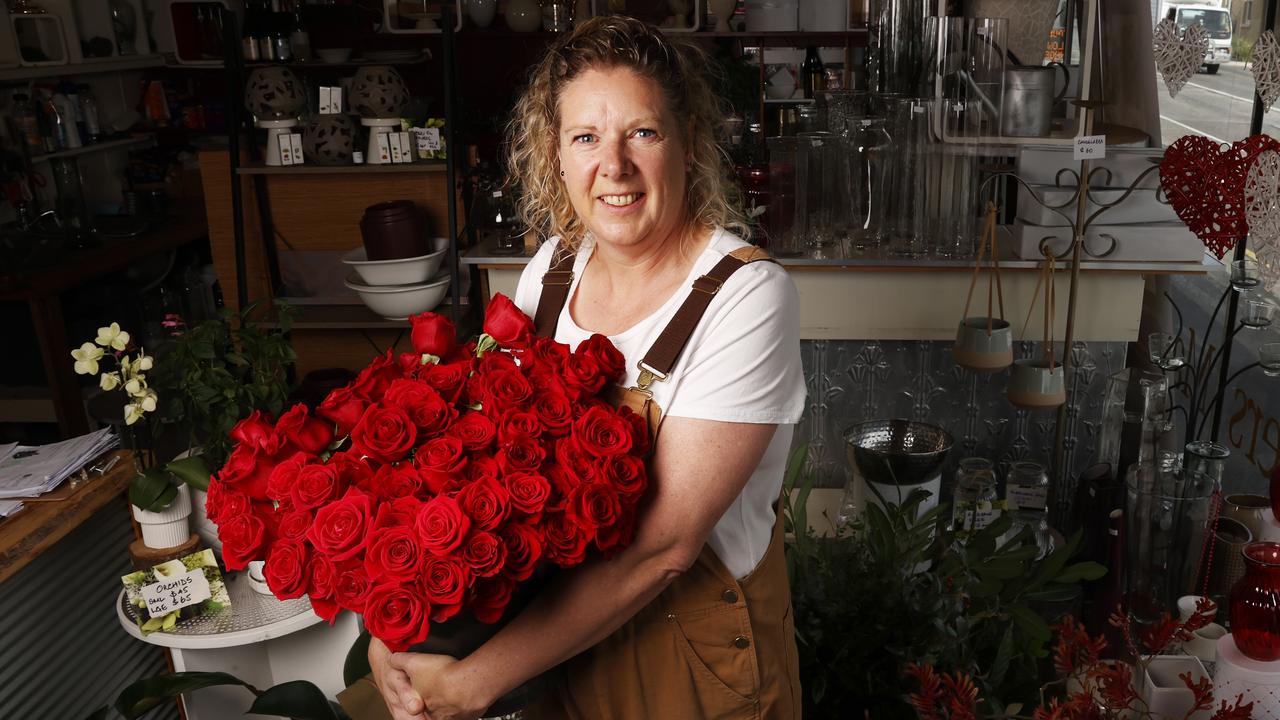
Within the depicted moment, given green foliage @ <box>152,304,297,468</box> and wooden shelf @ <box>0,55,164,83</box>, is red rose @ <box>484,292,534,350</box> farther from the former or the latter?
wooden shelf @ <box>0,55,164,83</box>

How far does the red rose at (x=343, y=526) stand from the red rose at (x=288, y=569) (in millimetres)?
27

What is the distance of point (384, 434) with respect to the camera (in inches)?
38.8

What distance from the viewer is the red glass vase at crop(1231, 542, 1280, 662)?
46.9 inches

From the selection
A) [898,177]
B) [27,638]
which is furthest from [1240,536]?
[27,638]

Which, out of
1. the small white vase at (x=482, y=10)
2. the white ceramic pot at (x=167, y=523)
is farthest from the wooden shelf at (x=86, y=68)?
the white ceramic pot at (x=167, y=523)

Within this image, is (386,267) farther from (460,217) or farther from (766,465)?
(766,465)

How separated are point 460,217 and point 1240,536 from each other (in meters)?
2.52

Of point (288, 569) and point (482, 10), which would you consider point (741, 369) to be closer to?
point (288, 569)

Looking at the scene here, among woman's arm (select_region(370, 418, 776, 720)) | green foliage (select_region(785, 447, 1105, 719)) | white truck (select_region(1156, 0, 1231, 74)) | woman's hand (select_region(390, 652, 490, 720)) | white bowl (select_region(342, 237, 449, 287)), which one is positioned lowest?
green foliage (select_region(785, 447, 1105, 719))

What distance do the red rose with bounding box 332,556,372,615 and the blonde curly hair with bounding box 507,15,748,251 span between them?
0.57 meters

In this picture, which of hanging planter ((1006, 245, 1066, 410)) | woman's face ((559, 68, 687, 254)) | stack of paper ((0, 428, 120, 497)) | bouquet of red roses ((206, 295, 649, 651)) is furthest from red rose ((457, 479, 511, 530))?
hanging planter ((1006, 245, 1066, 410))

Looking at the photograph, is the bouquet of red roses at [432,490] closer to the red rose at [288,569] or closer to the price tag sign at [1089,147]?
the red rose at [288,569]

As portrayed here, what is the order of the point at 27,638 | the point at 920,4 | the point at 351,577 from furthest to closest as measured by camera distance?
the point at 920,4 → the point at 27,638 → the point at 351,577

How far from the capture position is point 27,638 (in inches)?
73.7
